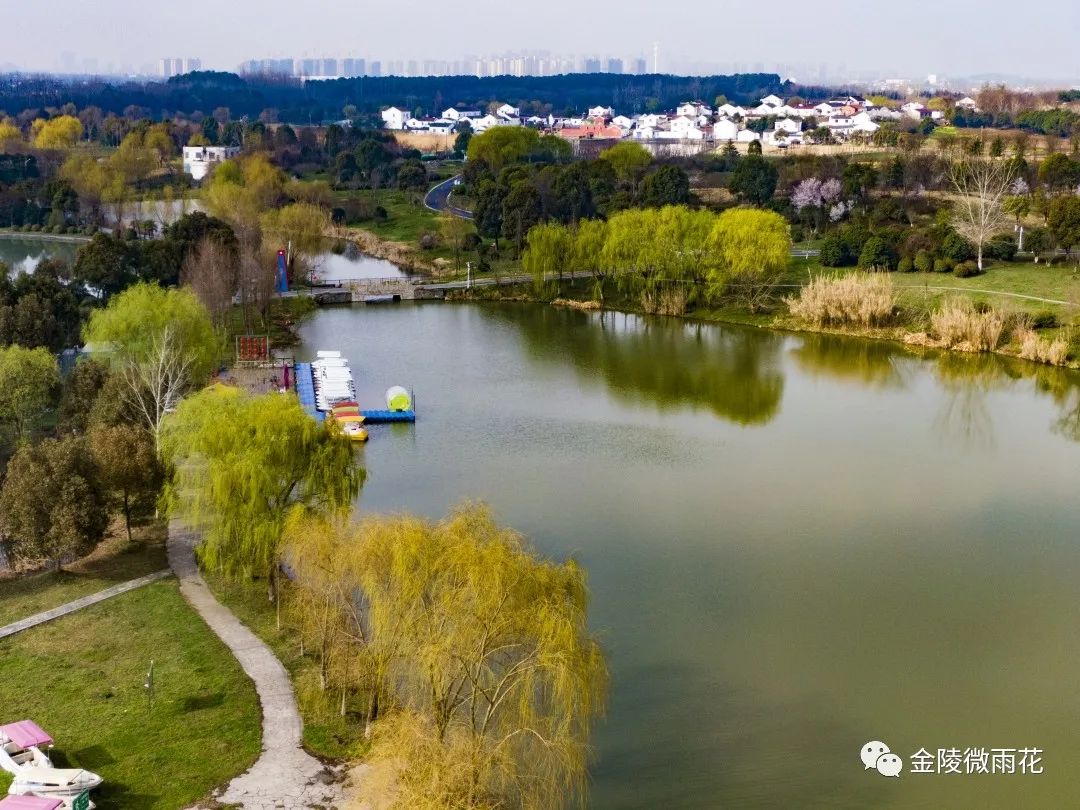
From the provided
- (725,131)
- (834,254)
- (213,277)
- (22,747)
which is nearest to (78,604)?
(22,747)

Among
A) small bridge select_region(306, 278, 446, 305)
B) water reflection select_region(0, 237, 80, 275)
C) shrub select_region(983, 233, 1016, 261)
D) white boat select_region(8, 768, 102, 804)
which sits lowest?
white boat select_region(8, 768, 102, 804)

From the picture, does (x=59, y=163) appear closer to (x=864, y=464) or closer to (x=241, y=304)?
(x=241, y=304)

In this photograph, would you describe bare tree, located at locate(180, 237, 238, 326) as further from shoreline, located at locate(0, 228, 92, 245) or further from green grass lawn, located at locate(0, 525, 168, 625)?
shoreline, located at locate(0, 228, 92, 245)

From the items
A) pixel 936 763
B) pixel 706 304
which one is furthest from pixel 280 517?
pixel 706 304

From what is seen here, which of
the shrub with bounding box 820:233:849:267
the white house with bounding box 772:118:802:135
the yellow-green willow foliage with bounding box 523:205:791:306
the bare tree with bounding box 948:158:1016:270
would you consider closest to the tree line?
the white house with bounding box 772:118:802:135

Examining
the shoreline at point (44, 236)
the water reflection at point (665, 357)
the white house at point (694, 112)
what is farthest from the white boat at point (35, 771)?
the white house at point (694, 112)

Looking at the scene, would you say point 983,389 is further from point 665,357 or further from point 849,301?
point 665,357

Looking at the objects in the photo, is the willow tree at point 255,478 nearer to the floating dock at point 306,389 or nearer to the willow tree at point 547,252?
the floating dock at point 306,389
